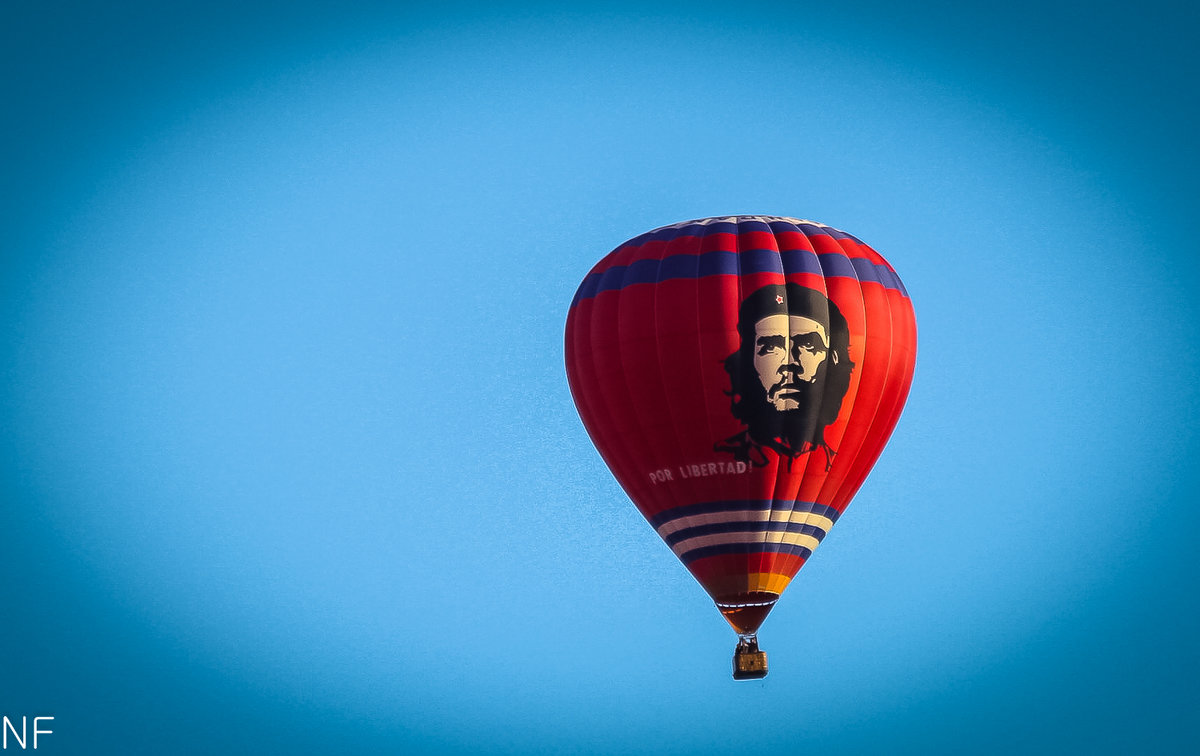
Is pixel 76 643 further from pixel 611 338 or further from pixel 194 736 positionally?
pixel 611 338

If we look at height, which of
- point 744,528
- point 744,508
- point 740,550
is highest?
point 744,508

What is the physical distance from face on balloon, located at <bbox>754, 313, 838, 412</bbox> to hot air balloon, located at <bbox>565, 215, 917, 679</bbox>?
2 cm

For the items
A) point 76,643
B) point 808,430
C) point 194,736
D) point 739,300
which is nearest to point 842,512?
point 808,430

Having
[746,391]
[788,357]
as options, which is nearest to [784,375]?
[788,357]

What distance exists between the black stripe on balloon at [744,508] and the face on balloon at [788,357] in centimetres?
131

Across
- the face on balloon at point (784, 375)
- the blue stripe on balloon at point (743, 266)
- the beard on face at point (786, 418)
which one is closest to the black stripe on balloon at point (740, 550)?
the face on balloon at point (784, 375)

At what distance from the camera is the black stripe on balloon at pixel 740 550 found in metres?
21.9

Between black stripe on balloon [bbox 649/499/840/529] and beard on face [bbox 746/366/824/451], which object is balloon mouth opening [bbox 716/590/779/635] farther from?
beard on face [bbox 746/366/824/451]

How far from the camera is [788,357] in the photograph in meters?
21.7

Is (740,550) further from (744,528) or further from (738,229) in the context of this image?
(738,229)

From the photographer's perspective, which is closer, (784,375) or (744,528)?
(784,375)

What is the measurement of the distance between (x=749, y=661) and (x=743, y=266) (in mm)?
5438

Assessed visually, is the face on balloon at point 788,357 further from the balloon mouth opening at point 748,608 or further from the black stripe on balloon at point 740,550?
the balloon mouth opening at point 748,608

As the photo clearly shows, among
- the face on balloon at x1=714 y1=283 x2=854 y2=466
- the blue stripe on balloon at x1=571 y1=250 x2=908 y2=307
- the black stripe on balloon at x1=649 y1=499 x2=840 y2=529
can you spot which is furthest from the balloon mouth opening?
the blue stripe on balloon at x1=571 y1=250 x2=908 y2=307
